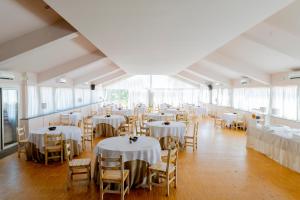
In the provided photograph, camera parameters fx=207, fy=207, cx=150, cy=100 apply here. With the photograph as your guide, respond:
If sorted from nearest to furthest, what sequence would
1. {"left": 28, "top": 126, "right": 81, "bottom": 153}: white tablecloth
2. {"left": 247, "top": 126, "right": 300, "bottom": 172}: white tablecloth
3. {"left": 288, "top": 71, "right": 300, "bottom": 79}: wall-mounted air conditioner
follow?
{"left": 247, "top": 126, "right": 300, "bottom": 172}: white tablecloth
{"left": 28, "top": 126, "right": 81, "bottom": 153}: white tablecloth
{"left": 288, "top": 71, "right": 300, "bottom": 79}: wall-mounted air conditioner

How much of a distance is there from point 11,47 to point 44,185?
3521 millimetres

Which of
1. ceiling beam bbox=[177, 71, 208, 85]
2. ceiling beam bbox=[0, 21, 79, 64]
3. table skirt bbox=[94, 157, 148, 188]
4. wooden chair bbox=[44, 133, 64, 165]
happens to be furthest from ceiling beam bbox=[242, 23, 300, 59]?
ceiling beam bbox=[177, 71, 208, 85]

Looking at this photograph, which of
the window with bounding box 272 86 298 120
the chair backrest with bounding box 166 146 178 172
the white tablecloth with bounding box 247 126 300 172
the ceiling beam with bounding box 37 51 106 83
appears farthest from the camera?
the ceiling beam with bounding box 37 51 106 83

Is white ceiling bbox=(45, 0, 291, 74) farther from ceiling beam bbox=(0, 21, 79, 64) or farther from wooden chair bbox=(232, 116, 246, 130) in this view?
wooden chair bbox=(232, 116, 246, 130)

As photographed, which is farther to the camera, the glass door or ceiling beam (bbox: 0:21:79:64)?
the glass door

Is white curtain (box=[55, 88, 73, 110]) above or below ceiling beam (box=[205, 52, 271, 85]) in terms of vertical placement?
below

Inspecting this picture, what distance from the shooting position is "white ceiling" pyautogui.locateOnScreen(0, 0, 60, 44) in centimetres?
396

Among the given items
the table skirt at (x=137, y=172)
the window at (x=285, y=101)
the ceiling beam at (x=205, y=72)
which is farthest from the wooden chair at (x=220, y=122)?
the table skirt at (x=137, y=172)

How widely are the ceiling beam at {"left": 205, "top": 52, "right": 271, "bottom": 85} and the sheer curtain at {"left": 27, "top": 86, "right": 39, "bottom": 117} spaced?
7816 mm

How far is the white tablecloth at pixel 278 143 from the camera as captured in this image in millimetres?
5133

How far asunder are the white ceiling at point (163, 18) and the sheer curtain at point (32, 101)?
4.61m

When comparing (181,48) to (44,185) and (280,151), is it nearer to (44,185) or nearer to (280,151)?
(280,151)

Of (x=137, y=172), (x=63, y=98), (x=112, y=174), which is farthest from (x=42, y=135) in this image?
(x=63, y=98)

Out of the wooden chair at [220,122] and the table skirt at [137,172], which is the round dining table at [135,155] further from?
the wooden chair at [220,122]
